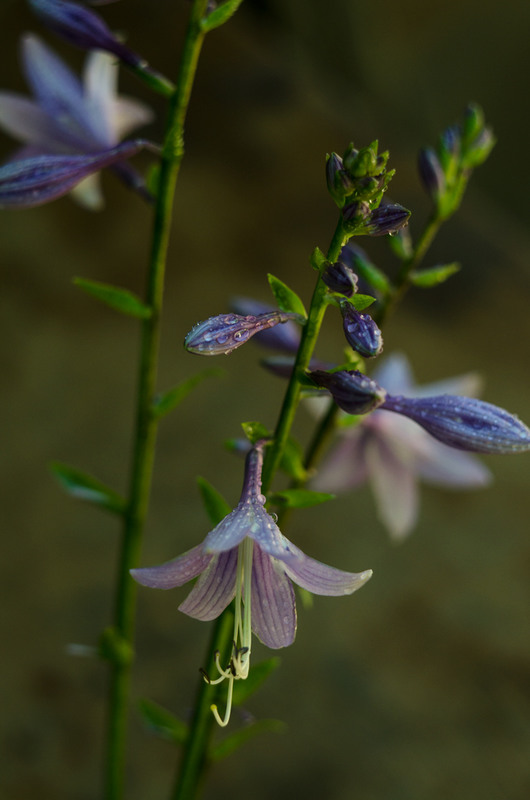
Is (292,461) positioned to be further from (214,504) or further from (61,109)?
(61,109)

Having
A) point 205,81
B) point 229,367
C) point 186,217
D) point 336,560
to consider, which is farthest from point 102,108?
point 205,81

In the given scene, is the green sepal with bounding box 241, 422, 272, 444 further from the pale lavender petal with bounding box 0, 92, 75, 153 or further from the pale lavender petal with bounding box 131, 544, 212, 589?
the pale lavender petal with bounding box 0, 92, 75, 153

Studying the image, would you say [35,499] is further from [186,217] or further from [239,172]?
[239,172]

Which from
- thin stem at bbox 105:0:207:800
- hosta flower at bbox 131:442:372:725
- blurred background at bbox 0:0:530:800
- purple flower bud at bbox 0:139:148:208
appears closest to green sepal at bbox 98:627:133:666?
thin stem at bbox 105:0:207:800

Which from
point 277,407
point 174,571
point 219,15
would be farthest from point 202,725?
point 277,407

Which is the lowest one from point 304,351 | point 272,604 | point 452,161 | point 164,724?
point 164,724

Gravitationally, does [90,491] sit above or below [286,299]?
below
